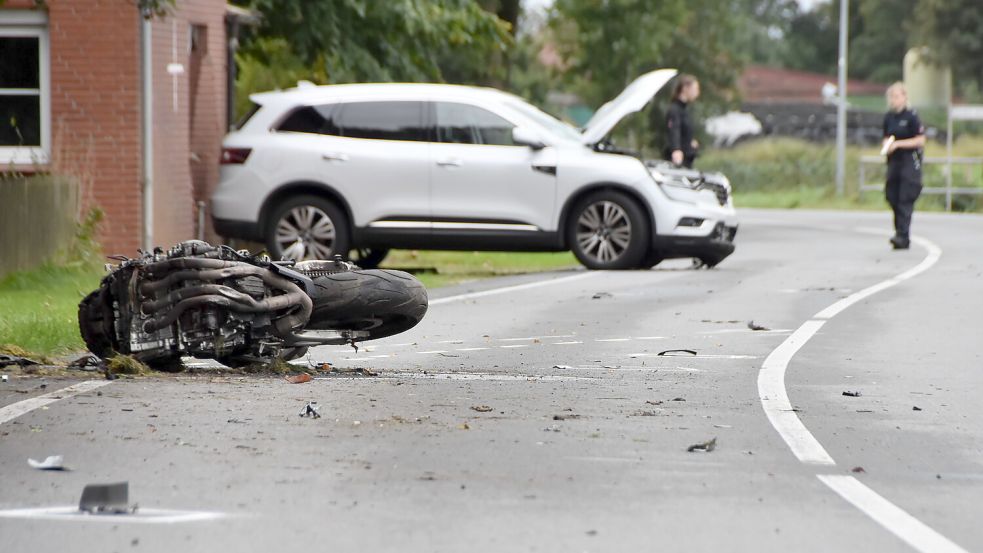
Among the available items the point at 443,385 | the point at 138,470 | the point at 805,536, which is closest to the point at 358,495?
the point at 138,470

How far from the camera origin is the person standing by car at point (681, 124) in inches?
835

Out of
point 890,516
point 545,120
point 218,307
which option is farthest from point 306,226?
point 890,516

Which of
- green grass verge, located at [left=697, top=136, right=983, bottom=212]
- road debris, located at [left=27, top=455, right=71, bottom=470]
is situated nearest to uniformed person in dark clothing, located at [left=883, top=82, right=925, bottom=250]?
green grass verge, located at [left=697, top=136, right=983, bottom=212]

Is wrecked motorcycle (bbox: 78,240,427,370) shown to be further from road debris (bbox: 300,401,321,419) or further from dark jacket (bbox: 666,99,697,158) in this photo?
dark jacket (bbox: 666,99,697,158)

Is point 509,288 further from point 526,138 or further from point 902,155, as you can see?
point 902,155

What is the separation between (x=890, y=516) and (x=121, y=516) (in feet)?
8.29

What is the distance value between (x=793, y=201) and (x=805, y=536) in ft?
118

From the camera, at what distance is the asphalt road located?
6039 millimetres

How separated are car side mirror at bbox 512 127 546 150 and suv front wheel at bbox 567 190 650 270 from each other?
0.72 m

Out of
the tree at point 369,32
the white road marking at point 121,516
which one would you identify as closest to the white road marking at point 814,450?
the white road marking at point 121,516

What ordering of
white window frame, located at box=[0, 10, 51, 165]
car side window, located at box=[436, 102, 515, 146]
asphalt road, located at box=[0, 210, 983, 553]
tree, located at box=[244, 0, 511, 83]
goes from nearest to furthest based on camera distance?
asphalt road, located at box=[0, 210, 983, 553] → car side window, located at box=[436, 102, 515, 146] → white window frame, located at box=[0, 10, 51, 165] → tree, located at box=[244, 0, 511, 83]

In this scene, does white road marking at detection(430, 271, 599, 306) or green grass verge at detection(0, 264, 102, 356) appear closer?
green grass verge at detection(0, 264, 102, 356)

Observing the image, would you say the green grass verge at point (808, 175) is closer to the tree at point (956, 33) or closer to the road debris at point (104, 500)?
the tree at point (956, 33)

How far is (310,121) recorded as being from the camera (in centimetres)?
1845
